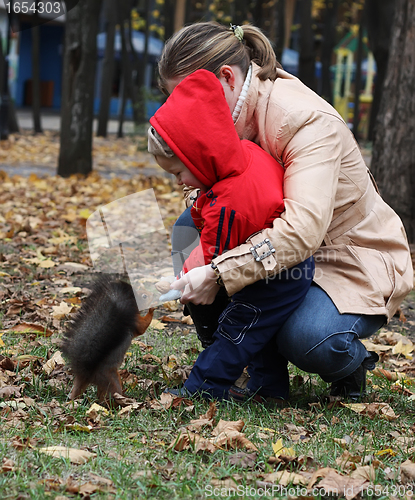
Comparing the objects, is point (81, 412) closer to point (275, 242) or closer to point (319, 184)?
point (275, 242)

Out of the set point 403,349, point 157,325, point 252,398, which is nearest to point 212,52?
point 252,398

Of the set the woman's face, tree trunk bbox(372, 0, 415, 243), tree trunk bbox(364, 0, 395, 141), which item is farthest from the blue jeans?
tree trunk bbox(364, 0, 395, 141)

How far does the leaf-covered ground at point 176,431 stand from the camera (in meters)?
1.83

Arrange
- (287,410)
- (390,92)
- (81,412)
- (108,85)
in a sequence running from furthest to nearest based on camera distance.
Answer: (108,85), (390,92), (287,410), (81,412)

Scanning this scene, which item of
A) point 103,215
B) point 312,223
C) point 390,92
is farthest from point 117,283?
point 390,92

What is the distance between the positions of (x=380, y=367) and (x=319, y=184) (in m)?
1.46

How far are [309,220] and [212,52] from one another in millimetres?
773

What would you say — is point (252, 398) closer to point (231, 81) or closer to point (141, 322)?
point (141, 322)

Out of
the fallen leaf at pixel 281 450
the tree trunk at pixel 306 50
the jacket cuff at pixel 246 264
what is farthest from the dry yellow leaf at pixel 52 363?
the tree trunk at pixel 306 50

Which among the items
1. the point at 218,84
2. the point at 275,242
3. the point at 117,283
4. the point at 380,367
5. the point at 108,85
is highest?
the point at 218,84

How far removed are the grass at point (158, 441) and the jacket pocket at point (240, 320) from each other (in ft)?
0.98

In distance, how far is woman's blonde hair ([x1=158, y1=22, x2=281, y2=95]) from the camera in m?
2.40

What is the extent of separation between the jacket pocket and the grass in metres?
0.30

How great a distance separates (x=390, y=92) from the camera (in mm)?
5938
